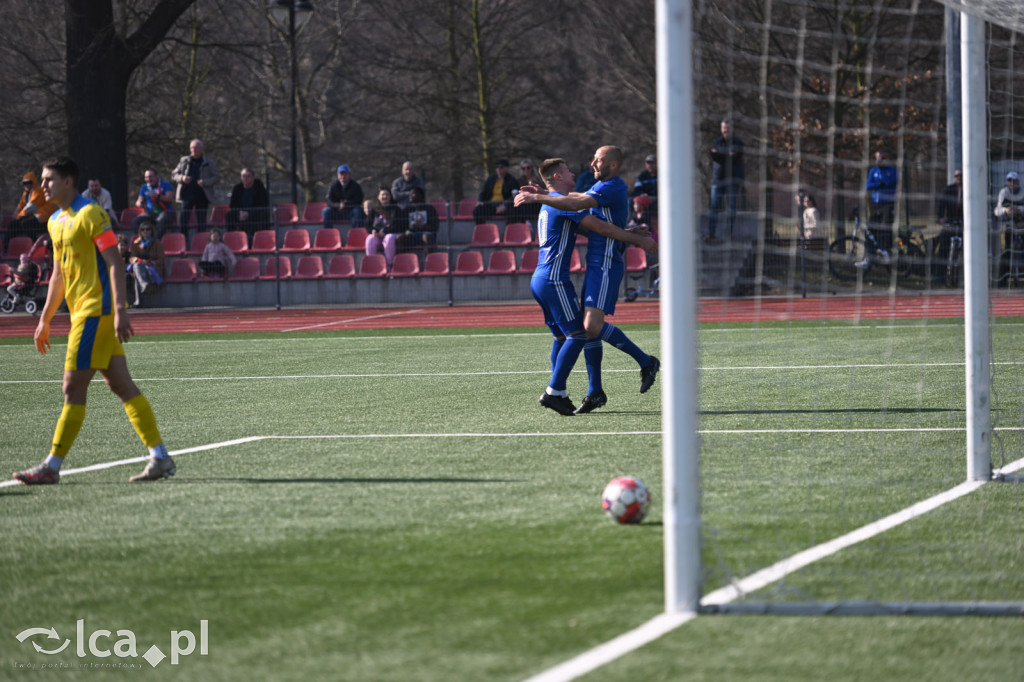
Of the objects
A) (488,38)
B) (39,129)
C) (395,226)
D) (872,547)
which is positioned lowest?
(872,547)

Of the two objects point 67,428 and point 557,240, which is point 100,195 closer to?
point 557,240

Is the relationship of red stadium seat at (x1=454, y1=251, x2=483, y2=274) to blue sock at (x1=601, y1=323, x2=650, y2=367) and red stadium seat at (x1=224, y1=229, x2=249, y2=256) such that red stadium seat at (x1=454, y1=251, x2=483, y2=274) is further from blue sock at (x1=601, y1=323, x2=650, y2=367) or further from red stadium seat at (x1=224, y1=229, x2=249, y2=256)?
blue sock at (x1=601, y1=323, x2=650, y2=367)

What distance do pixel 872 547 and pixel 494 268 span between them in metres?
19.4

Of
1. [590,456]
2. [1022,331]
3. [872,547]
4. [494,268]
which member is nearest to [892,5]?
[494,268]

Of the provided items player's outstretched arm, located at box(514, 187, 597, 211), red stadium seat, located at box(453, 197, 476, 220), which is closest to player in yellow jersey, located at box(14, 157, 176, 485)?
player's outstretched arm, located at box(514, 187, 597, 211)

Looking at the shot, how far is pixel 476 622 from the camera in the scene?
412 cm

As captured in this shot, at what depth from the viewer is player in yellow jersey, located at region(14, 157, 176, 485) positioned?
22.6 ft

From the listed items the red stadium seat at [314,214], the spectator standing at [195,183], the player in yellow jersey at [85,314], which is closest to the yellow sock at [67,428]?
the player in yellow jersey at [85,314]

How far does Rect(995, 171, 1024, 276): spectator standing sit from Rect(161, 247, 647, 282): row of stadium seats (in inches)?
358

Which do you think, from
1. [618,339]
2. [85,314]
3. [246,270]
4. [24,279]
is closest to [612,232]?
[618,339]

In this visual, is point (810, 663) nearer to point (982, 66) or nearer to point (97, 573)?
point (97, 573)

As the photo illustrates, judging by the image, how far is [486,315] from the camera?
21.5 m

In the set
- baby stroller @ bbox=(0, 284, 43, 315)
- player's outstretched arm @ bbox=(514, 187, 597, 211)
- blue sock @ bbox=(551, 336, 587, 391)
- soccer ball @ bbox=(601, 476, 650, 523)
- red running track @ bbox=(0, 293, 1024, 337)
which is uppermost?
player's outstretched arm @ bbox=(514, 187, 597, 211)

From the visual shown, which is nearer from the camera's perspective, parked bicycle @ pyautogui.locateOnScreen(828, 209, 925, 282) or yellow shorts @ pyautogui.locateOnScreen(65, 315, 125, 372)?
yellow shorts @ pyautogui.locateOnScreen(65, 315, 125, 372)
